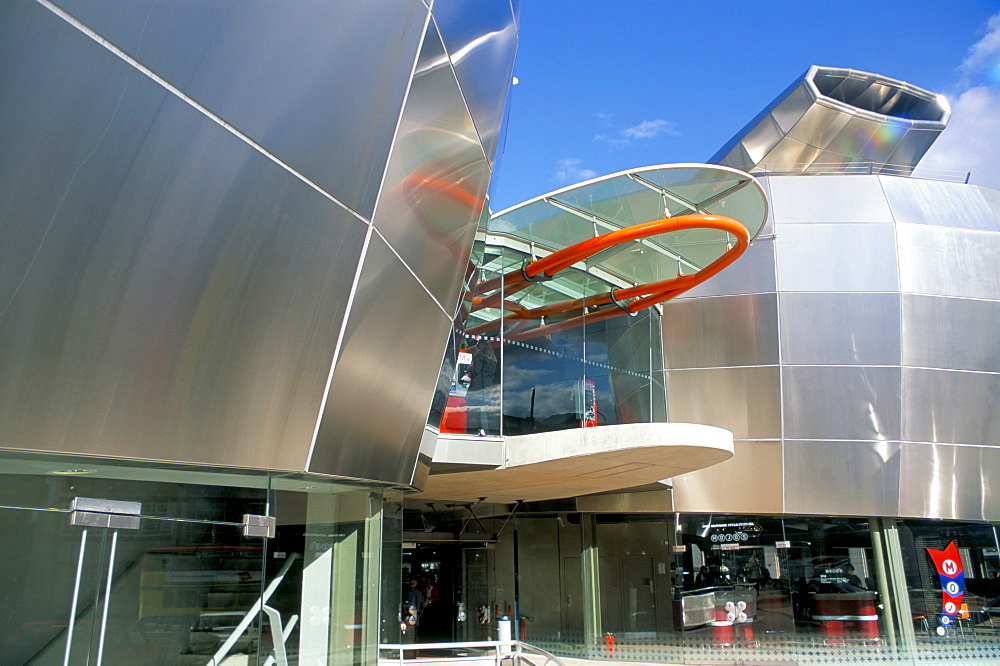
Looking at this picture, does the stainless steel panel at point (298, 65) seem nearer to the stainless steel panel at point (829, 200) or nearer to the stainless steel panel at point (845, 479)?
the stainless steel panel at point (845, 479)

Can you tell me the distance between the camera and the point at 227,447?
18.5ft

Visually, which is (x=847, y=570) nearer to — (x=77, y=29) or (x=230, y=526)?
(x=230, y=526)

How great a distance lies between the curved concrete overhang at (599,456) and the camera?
42.1ft

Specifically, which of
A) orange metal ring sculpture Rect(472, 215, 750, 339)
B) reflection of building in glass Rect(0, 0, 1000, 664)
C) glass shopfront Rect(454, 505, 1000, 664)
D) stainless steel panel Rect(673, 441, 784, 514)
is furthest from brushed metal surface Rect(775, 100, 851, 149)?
glass shopfront Rect(454, 505, 1000, 664)

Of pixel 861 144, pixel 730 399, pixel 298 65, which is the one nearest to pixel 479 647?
pixel 730 399

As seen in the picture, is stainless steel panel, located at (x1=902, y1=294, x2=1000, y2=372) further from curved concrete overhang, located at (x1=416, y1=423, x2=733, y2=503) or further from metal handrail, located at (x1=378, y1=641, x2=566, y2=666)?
metal handrail, located at (x1=378, y1=641, x2=566, y2=666)

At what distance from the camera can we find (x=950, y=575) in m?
18.6

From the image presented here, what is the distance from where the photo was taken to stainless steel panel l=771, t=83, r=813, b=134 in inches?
958

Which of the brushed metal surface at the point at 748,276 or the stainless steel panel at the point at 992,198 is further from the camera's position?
the stainless steel panel at the point at 992,198

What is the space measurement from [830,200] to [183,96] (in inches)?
744

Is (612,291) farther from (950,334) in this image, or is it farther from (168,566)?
(168,566)

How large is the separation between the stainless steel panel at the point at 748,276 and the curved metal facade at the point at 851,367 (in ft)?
0.10

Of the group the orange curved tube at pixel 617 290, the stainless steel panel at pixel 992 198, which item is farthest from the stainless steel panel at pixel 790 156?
the orange curved tube at pixel 617 290

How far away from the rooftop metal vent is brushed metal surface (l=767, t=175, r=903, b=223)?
3.82m
